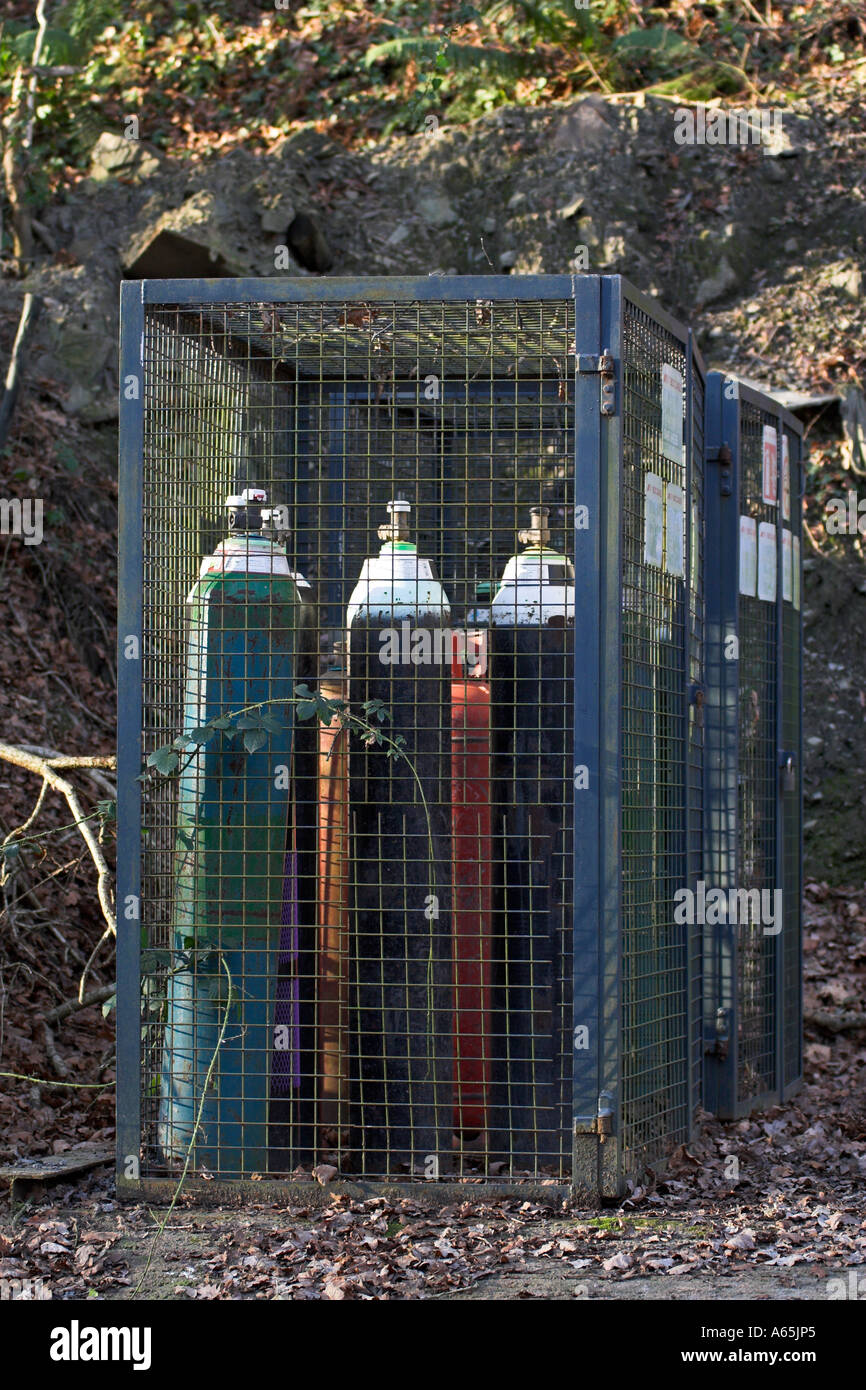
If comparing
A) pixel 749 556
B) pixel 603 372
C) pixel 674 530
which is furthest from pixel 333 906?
pixel 749 556

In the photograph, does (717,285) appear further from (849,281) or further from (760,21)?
(760,21)

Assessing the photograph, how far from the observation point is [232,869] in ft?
16.1

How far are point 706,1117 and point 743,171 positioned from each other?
9.41m

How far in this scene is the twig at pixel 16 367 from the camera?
9.69 m

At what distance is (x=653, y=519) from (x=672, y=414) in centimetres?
49

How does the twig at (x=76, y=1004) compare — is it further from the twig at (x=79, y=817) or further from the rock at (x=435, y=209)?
the rock at (x=435, y=209)

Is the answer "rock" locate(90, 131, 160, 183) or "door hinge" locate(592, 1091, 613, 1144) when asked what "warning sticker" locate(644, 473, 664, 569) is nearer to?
"door hinge" locate(592, 1091, 613, 1144)

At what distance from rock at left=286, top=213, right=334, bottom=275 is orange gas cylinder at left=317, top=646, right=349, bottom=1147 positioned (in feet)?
26.0

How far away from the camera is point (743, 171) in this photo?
1288 cm

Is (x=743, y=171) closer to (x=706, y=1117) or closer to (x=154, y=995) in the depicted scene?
(x=706, y=1117)

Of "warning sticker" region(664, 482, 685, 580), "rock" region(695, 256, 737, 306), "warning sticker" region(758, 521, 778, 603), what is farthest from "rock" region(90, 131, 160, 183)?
"warning sticker" region(664, 482, 685, 580)

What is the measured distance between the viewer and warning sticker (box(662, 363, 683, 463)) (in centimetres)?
531

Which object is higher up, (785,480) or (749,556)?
(785,480)

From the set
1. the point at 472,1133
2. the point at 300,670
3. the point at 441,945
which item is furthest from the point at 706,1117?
the point at 300,670
